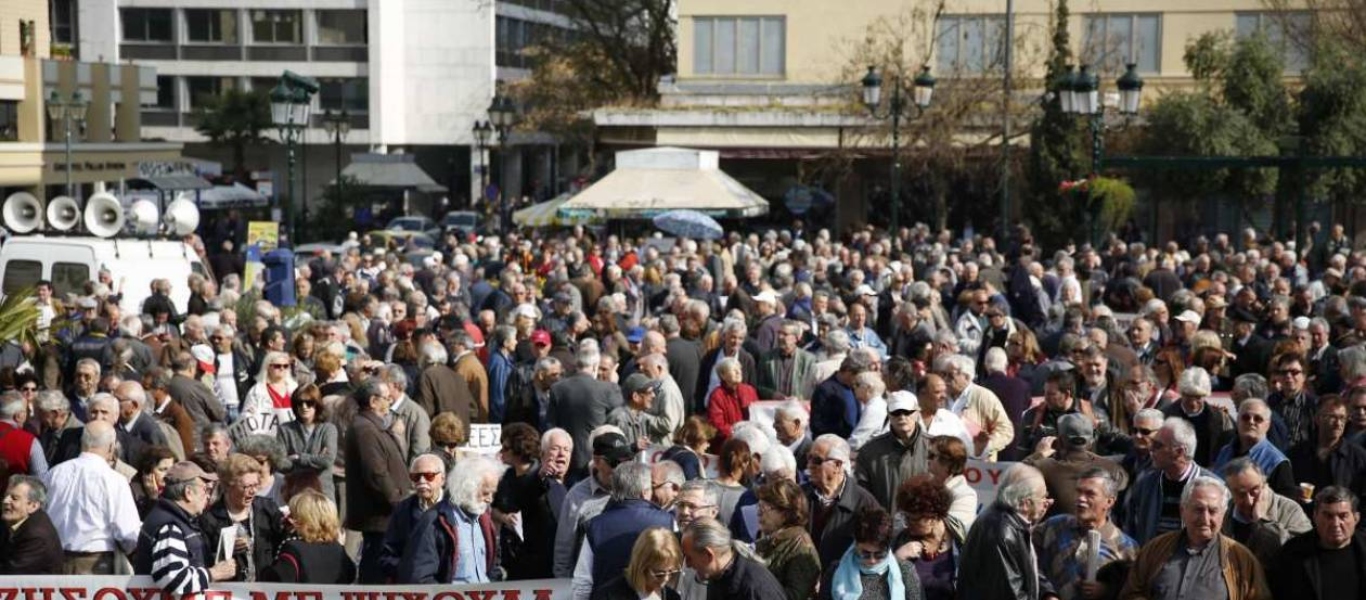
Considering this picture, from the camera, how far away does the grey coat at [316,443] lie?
12.0 m

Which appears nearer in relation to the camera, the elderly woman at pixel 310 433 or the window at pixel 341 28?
the elderly woman at pixel 310 433

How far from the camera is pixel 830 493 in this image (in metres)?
9.79

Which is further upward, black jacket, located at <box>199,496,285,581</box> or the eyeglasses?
the eyeglasses

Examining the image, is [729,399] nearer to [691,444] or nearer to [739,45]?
[691,444]

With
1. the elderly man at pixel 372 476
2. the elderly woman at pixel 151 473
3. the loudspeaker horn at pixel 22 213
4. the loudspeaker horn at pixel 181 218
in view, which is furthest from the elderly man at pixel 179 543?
the loudspeaker horn at pixel 181 218

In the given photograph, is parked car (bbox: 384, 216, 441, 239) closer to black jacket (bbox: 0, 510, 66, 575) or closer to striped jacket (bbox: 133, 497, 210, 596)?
black jacket (bbox: 0, 510, 66, 575)

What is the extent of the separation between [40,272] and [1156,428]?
1513 centimetres

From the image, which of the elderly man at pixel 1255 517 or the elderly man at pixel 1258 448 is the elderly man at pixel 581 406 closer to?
the elderly man at pixel 1258 448

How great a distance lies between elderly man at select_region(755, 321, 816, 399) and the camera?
15.1 metres

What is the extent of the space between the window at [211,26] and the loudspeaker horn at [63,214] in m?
51.2

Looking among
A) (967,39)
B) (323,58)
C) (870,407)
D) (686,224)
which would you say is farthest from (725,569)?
(323,58)

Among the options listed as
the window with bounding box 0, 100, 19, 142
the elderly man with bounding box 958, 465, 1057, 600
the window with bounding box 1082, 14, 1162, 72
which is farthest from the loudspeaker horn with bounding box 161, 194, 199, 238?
the window with bounding box 1082, 14, 1162, 72

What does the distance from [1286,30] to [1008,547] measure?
3998cm

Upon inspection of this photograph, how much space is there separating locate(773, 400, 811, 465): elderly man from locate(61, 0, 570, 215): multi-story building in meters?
64.1
